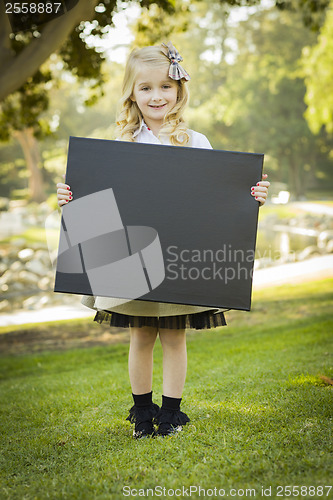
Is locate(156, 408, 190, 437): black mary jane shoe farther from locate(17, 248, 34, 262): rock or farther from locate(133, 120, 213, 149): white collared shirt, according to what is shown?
locate(17, 248, 34, 262): rock

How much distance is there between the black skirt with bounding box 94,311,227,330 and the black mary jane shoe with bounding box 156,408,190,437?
14.8 inches

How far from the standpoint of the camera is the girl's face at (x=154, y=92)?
222 cm

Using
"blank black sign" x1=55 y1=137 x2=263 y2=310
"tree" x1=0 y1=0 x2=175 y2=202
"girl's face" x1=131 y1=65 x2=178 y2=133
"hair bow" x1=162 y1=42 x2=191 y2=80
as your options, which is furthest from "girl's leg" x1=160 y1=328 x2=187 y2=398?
"tree" x1=0 y1=0 x2=175 y2=202

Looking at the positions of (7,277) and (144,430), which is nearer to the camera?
(144,430)

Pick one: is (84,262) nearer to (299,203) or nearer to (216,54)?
(299,203)

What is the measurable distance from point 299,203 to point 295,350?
17420 mm

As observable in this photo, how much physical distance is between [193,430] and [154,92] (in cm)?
149

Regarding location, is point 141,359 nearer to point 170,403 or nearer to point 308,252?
point 170,403

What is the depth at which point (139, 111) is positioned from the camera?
233 cm

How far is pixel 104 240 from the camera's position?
1.96 m

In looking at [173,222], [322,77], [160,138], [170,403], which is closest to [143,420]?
[170,403]

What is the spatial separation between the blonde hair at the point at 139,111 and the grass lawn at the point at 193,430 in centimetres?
128

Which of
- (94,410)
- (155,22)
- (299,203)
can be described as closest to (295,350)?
(94,410)

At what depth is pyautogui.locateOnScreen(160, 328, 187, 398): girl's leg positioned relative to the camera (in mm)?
2160
